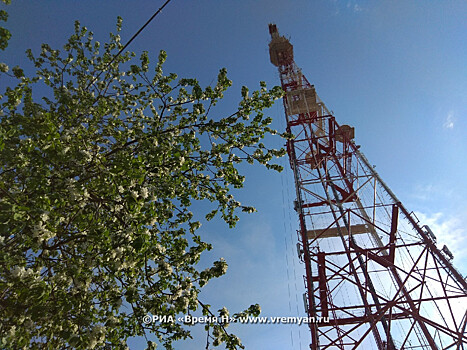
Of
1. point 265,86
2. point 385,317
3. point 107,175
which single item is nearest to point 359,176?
point 385,317

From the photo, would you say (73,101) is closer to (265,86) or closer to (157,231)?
(157,231)

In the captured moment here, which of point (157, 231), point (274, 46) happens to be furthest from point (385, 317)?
point (274, 46)

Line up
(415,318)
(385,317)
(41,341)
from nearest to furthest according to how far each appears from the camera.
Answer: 1. (41,341)
2. (415,318)
3. (385,317)

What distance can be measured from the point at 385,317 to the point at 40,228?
384 inches

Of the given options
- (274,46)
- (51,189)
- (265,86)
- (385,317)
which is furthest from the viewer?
(274,46)

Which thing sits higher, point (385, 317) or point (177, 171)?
point (177, 171)

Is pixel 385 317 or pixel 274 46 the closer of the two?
pixel 385 317

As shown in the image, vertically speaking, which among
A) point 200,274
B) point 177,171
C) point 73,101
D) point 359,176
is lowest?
point 200,274

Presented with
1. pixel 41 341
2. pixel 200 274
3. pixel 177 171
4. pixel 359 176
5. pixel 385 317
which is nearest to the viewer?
pixel 41 341

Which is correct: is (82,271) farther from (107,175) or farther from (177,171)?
(177,171)

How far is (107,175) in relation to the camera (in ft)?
12.3

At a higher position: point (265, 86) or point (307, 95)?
point (307, 95)

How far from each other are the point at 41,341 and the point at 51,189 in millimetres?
2184

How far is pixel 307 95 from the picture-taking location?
14516 mm
